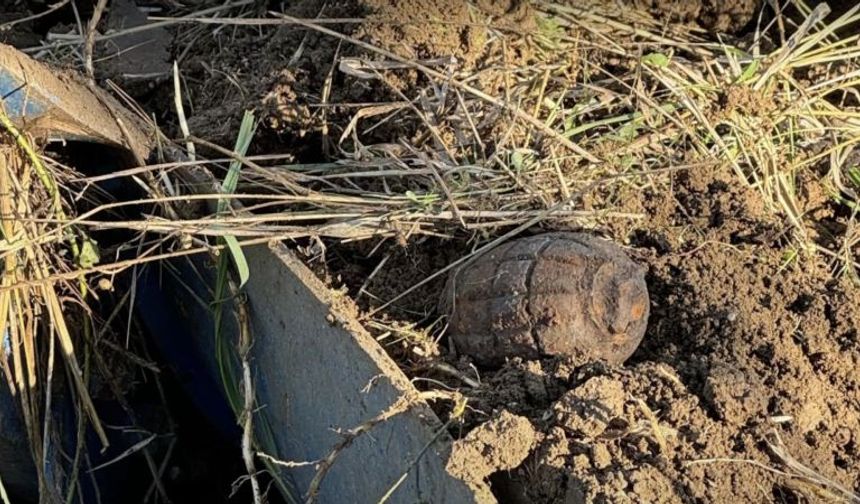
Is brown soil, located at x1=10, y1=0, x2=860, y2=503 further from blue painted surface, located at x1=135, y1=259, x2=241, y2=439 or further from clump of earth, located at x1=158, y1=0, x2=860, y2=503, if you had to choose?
blue painted surface, located at x1=135, y1=259, x2=241, y2=439

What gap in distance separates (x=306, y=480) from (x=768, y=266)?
1.11 meters

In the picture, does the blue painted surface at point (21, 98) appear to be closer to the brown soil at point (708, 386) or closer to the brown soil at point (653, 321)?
the brown soil at point (653, 321)

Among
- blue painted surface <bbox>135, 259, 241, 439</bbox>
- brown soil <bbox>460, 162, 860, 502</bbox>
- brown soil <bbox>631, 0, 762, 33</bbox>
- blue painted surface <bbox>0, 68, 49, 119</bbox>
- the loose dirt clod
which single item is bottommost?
blue painted surface <bbox>135, 259, 241, 439</bbox>

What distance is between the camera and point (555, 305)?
2.04 metres

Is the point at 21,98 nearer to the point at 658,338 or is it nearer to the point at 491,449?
the point at 491,449

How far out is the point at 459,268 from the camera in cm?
222

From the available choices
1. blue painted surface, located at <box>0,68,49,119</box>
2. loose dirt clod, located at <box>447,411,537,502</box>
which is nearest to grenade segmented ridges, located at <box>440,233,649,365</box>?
loose dirt clod, located at <box>447,411,537,502</box>

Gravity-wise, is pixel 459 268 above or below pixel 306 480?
above

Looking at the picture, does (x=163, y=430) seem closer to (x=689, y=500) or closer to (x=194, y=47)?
(x=194, y=47)

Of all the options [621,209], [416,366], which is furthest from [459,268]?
[621,209]

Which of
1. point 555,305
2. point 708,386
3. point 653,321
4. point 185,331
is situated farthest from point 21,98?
point 708,386

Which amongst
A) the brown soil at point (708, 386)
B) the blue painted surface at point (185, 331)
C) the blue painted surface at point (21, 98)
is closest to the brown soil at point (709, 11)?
the brown soil at point (708, 386)

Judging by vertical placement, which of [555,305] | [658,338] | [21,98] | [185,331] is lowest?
[185,331]

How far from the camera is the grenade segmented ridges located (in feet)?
6.65
